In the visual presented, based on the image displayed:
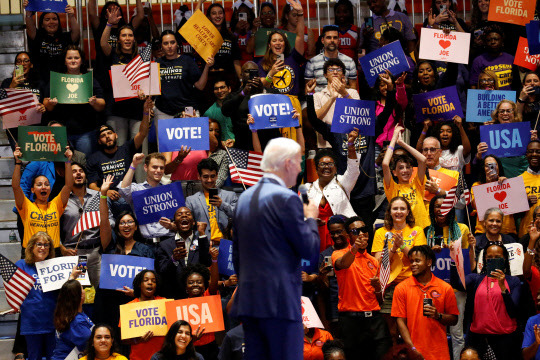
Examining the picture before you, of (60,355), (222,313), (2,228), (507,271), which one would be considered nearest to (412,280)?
(507,271)

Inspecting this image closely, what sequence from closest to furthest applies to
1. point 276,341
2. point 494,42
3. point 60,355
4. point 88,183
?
point 276,341, point 60,355, point 88,183, point 494,42

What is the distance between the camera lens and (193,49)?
12242 mm

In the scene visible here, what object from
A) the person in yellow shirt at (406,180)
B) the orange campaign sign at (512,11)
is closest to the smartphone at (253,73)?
the person in yellow shirt at (406,180)

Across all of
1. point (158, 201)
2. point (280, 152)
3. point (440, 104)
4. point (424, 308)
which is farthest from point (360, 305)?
point (280, 152)

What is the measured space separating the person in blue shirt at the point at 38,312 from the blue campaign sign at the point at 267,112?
2465mm

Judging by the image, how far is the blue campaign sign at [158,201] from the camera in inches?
372

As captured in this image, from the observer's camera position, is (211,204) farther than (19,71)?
No

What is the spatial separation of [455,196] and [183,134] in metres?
2.91

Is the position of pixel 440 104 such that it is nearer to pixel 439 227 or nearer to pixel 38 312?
pixel 439 227

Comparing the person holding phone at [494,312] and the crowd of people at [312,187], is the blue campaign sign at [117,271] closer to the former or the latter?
the crowd of people at [312,187]

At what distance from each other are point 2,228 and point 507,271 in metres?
5.65

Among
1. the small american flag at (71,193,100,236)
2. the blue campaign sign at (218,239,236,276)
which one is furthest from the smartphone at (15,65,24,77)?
the blue campaign sign at (218,239,236,276)

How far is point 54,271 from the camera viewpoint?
8.91 m

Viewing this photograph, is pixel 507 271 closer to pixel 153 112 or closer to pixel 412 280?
pixel 412 280
